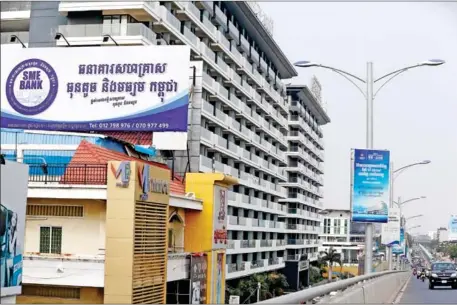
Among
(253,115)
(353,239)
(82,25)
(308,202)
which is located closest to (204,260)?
(82,25)

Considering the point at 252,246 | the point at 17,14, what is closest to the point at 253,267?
the point at 252,246

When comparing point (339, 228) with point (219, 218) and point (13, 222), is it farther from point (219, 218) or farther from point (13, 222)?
point (13, 222)

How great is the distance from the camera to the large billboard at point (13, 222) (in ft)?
31.9

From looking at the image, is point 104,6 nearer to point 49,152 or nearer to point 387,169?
point 49,152

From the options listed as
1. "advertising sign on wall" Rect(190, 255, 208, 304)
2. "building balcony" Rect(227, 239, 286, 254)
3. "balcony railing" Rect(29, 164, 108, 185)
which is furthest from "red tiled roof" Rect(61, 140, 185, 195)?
"building balcony" Rect(227, 239, 286, 254)

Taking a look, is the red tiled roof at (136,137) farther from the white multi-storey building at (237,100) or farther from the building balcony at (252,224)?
the building balcony at (252,224)

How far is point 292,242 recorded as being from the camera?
306 ft

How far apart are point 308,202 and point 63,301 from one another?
276ft

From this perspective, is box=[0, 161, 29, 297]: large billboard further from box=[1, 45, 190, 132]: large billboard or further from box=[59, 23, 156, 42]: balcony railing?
box=[59, 23, 156, 42]: balcony railing

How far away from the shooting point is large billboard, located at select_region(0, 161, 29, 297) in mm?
9734

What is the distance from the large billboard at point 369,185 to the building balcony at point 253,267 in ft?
107

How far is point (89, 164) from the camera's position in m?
26.9

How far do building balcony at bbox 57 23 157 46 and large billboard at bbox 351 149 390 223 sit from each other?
23962 millimetres

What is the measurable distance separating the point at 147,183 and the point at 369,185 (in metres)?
7.84
